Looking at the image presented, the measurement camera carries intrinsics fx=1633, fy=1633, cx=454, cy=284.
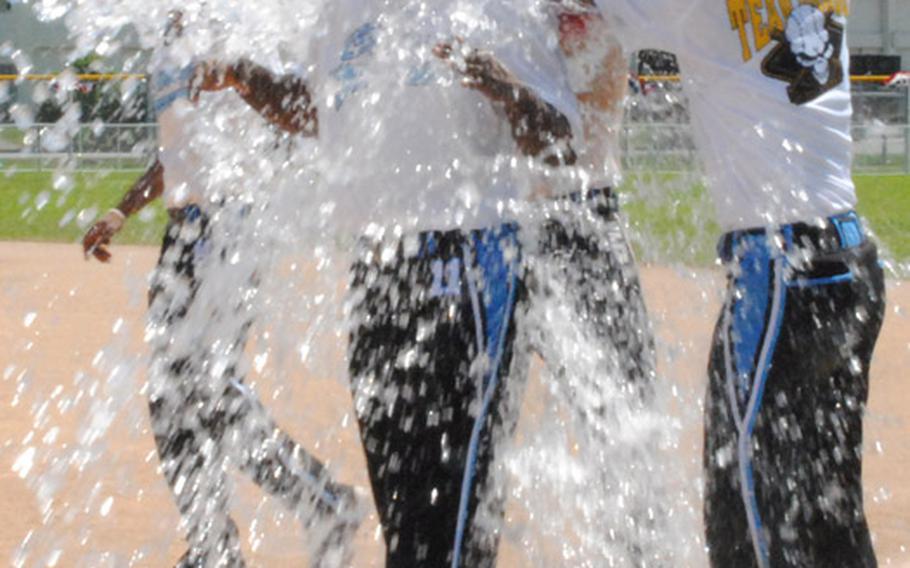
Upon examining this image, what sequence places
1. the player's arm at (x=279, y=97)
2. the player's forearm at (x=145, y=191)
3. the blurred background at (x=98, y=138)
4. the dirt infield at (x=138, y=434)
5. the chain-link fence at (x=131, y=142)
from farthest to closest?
1. the chain-link fence at (x=131, y=142)
2. the blurred background at (x=98, y=138)
3. the dirt infield at (x=138, y=434)
4. the player's forearm at (x=145, y=191)
5. the player's arm at (x=279, y=97)

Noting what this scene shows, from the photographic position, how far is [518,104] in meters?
2.83

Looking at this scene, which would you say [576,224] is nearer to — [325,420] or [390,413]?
[390,413]

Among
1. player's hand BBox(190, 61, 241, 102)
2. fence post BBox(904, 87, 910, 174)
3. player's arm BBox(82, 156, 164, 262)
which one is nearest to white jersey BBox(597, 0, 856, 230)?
player's hand BBox(190, 61, 241, 102)

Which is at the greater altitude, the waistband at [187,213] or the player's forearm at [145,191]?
the waistband at [187,213]

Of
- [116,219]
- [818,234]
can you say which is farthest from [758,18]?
[116,219]

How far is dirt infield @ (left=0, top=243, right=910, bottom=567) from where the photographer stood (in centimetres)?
411

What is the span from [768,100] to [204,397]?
5.76ft

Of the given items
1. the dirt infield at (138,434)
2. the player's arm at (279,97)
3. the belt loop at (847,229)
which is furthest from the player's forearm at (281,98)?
the belt loop at (847,229)

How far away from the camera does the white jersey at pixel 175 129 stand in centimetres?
366

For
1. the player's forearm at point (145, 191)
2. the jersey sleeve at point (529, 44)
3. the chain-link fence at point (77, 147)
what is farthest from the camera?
the chain-link fence at point (77, 147)

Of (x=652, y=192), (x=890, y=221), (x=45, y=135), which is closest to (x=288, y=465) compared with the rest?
(x=652, y=192)

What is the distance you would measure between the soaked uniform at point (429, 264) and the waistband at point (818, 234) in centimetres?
46

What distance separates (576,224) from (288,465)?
1.07 metres

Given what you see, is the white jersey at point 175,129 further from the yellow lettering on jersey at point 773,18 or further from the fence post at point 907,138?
the fence post at point 907,138
